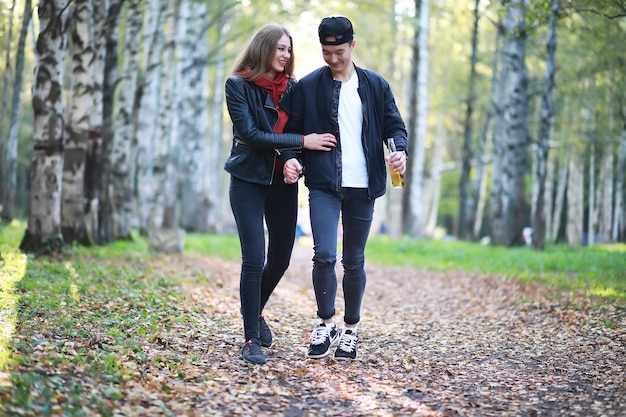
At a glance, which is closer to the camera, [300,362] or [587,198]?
[300,362]

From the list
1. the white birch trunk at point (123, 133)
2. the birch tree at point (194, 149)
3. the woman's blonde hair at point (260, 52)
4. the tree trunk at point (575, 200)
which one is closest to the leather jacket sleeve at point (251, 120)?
the woman's blonde hair at point (260, 52)

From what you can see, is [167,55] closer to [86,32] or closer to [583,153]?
[86,32]

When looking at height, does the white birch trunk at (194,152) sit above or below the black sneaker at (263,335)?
above

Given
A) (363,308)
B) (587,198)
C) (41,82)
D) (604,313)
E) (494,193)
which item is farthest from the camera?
(587,198)

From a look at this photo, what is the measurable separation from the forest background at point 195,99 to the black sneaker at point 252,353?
5.24 metres

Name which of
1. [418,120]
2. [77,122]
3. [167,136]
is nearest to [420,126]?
[418,120]

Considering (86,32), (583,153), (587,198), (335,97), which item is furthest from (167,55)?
(587,198)

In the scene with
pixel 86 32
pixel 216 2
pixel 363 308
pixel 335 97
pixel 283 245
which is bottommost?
pixel 363 308

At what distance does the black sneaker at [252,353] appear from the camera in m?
5.00

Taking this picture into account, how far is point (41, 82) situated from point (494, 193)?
1431cm

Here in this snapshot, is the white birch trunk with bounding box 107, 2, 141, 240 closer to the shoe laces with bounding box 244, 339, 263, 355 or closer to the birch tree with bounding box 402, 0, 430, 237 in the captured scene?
the birch tree with bounding box 402, 0, 430, 237

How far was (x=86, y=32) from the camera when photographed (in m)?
10.5

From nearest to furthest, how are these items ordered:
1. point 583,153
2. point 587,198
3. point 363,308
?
1. point 363,308
2. point 583,153
3. point 587,198

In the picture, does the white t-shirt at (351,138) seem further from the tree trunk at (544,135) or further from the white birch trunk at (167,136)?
the tree trunk at (544,135)
